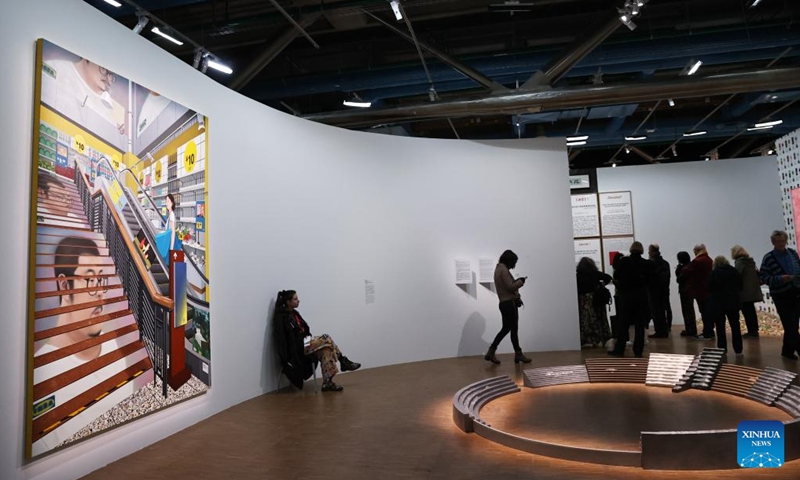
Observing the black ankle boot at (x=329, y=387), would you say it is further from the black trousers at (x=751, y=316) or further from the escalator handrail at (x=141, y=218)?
the black trousers at (x=751, y=316)

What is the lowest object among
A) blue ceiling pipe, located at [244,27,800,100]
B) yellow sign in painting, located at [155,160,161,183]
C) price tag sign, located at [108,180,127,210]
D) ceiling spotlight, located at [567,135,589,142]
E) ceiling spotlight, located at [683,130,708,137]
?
price tag sign, located at [108,180,127,210]

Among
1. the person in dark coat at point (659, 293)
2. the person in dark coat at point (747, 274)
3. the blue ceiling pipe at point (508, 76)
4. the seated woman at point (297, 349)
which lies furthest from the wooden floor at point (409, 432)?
the blue ceiling pipe at point (508, 76)

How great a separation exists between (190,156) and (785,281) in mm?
6887

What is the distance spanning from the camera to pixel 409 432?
4.59 metres

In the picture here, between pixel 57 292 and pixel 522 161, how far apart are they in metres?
7.20

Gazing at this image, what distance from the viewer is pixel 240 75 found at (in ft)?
25.4

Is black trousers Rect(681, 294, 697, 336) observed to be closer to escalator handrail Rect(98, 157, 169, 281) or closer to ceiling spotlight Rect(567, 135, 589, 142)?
ceiling spotlight Rect(567, 135, 589, 142)

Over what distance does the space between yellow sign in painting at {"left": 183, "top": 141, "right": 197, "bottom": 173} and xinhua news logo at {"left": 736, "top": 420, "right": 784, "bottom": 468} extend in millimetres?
4675

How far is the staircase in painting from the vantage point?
3422 millimetres

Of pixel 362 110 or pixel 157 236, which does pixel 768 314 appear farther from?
pixel 157 236

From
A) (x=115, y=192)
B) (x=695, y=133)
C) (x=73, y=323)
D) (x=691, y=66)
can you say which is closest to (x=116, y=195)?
(x=115, y=192)

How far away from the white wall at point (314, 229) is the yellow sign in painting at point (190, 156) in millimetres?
294

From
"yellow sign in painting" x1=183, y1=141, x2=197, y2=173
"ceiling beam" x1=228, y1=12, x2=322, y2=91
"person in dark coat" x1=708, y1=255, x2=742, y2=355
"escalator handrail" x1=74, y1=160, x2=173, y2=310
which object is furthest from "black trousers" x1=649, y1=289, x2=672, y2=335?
"escalator handrail" x1=74, y1=160, x2=173, y2=310

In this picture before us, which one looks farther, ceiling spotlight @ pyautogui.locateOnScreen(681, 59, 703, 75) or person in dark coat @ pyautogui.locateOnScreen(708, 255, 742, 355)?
ceiling spotlight @ pyautogui.locateOnScreen(681, 59, 703, 75)
